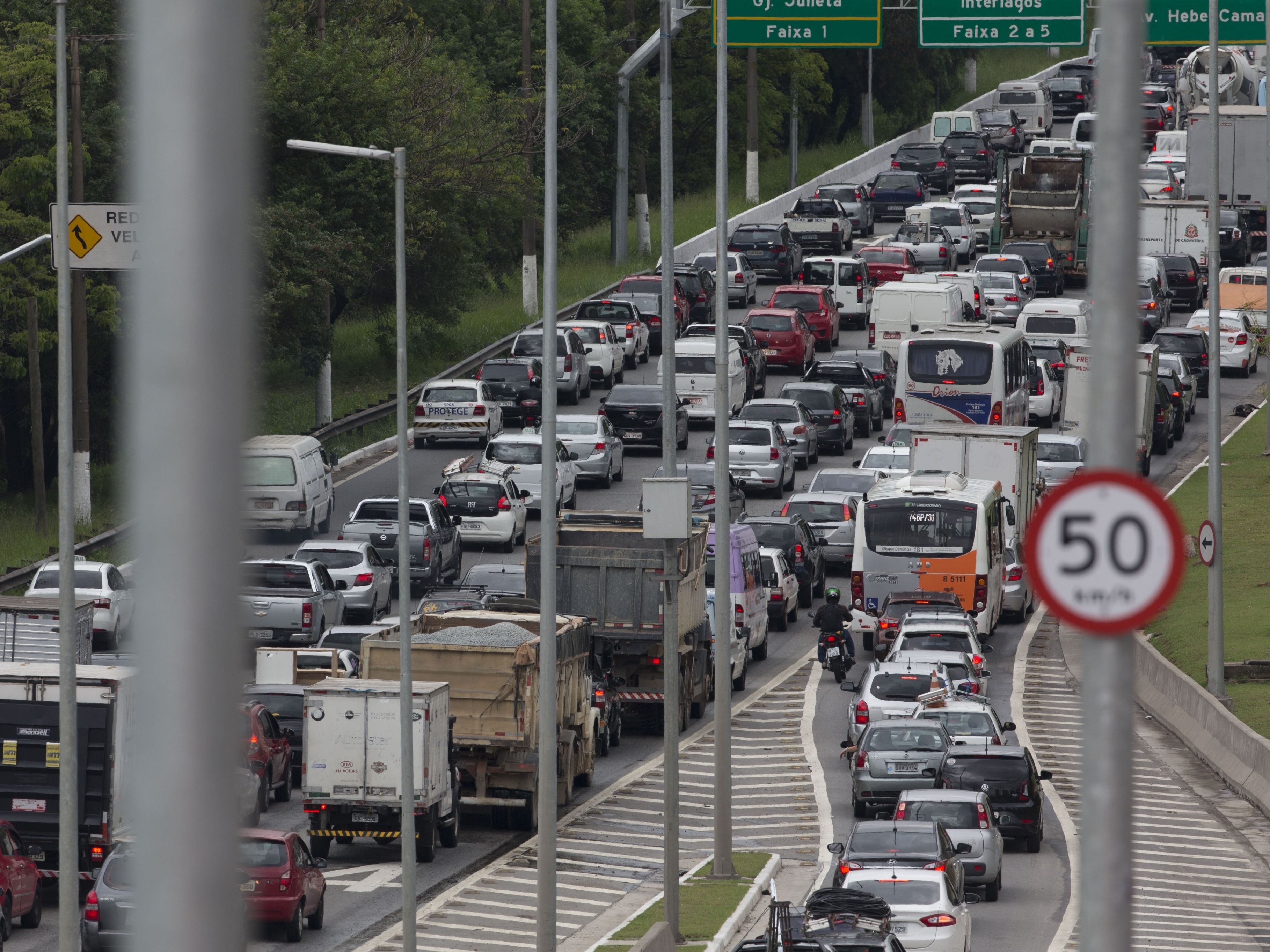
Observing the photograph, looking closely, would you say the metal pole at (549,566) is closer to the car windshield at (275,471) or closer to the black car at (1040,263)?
the car windshield at (275,471)

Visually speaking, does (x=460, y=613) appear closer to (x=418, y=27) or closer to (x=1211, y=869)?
(x=1211, y=869)

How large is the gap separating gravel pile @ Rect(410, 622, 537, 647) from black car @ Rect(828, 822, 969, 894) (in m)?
5.37

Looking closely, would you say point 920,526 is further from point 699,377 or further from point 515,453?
point 699,377

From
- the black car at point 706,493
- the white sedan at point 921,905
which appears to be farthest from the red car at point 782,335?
the white sedan at point 921,905

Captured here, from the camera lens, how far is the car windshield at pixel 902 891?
20609mm

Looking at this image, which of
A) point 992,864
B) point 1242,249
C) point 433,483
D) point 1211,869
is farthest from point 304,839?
point 1242,249

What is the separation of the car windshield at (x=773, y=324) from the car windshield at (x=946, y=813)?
1473 inches

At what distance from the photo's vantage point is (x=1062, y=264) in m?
73.6

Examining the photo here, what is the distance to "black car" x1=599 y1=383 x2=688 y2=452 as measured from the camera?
52.1 m

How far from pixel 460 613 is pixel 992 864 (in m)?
8.18

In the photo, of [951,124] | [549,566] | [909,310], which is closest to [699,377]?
[909,310]

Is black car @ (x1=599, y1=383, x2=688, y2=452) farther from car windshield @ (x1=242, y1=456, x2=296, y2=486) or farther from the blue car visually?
the blue car

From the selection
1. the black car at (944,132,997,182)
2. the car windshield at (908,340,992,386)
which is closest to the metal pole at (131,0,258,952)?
the car windshield at (908,340,992,386)

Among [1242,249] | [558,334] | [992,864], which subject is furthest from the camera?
[1242,249]
